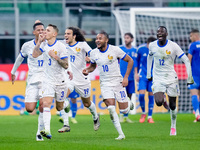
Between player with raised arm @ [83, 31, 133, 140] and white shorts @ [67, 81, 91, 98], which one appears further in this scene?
white shorts @ [67, 81, 91, 98]

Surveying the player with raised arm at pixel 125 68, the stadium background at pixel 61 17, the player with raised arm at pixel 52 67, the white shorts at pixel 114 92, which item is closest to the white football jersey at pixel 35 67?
the player with raised arm at pixel 52 67

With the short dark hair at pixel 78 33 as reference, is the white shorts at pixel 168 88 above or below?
below

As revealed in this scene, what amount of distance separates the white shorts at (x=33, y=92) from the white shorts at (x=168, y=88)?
2.43 meters

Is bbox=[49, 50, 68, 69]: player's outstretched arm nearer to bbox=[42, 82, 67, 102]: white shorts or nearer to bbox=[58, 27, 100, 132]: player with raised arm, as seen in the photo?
bbox=[42, 82, 67, 102]: white shorts

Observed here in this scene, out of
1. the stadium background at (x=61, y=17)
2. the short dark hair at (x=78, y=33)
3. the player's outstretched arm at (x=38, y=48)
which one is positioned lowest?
the player's outstretched arm at (x=38, y=48)

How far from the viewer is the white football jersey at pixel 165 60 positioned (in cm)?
1170

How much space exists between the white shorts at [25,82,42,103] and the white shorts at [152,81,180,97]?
2.43m

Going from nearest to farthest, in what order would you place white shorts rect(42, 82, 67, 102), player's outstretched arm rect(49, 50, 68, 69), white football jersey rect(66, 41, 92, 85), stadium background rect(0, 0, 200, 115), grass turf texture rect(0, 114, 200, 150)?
grass turf texture rect(0, 114, 200, 150), player's outstretched arm rect(49, 50, 68, 69), white shorts rect(42, 82, 67, 102), white football jersey rect(66, 41, 92, 85), stadium background rect(0, 0, 200, 115)

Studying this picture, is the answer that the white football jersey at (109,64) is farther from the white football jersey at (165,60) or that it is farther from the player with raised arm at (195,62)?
the player with raised arm at (195,62)

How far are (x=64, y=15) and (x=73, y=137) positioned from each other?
15.1 m

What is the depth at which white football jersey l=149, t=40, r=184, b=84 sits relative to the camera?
1170 cm

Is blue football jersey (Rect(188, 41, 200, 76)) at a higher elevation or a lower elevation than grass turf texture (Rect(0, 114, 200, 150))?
higher

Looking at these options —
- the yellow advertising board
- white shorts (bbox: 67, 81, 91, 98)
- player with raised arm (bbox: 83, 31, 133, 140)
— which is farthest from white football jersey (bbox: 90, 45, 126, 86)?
the yellow advertising board

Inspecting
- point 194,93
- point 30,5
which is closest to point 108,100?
point 194,93
